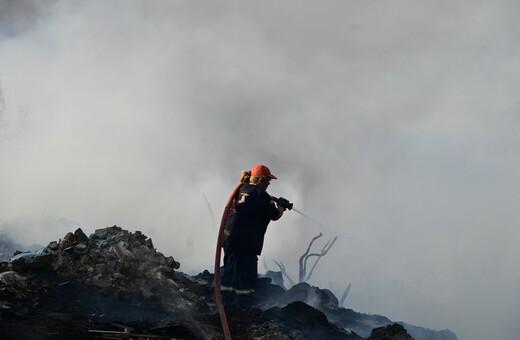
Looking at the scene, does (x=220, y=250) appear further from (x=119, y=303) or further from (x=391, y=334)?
(x=391, y=334)

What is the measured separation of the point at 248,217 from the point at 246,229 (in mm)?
265

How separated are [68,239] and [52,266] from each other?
36.8 inches

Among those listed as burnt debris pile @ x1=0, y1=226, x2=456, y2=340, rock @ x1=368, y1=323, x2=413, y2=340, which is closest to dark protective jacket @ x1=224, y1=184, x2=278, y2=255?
burnt debris pile @ x1=0, y1=226, x2=456, y2=340

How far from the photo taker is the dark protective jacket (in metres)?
11.0

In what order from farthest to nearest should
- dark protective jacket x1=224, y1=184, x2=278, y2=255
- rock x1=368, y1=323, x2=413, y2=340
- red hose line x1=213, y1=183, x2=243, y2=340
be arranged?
dark protective jacket x1=224, y1=184, x2=278, y2=255 < rock x1=368, y1=323, x2=413, y2=340 < red hose line x1=213, y1=183, x2=243, y2=340

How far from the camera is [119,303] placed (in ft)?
30.9

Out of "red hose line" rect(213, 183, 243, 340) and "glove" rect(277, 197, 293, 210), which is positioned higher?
"glove" rect(277, 197, 293, 210)

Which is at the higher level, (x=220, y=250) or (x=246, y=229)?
(x=246, y=229)

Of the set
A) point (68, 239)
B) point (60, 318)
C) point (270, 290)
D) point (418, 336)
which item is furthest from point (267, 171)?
point (418, 336)

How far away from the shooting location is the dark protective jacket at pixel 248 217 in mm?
11023

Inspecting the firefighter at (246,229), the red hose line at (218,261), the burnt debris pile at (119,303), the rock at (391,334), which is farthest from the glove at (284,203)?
the rock at (391,334)

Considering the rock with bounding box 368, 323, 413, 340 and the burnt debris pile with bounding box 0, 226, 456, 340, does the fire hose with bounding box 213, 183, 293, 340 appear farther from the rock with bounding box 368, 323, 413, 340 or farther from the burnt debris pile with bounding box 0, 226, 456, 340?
the rock with bounding box 368, 323, 413, 340

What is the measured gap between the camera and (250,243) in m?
11.2

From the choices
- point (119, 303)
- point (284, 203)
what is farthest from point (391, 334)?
point (119, 303)
